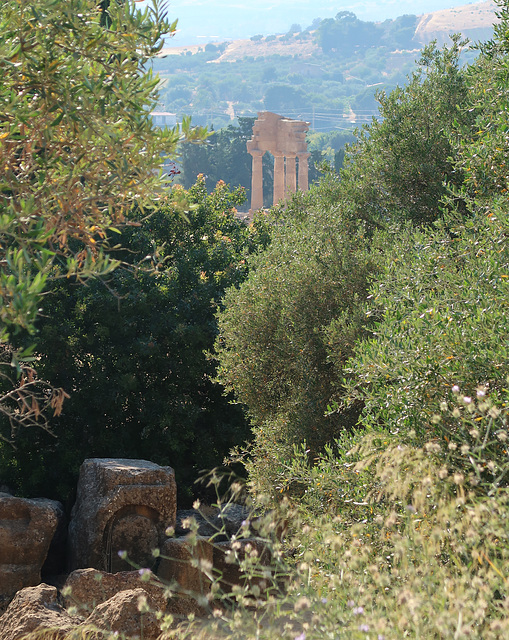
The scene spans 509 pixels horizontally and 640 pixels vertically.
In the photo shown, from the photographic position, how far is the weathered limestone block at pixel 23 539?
9781 mm

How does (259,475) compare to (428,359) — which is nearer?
(428,359)

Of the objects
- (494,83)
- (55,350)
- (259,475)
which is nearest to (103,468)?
(259,475)

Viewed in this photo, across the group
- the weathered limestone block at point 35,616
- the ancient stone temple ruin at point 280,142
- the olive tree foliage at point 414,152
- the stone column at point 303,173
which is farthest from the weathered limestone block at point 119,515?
the stone column at point 303,173

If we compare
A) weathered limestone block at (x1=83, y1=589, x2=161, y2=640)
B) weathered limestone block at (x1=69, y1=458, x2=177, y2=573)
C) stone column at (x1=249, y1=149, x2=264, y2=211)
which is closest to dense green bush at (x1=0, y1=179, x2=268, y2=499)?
weathered limestone block at (x1=69, y1=458, x2=177, y2=573)

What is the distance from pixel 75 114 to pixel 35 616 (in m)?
4.77

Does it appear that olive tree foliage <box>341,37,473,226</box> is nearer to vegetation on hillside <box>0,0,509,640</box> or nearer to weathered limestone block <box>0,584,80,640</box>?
vegetation on hillside <box>0,0,509,640</box>

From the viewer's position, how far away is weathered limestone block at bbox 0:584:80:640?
6.82m

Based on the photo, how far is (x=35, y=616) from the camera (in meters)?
6.96

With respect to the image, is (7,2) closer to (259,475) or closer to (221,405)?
(259,475)

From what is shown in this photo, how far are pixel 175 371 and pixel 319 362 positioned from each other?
4357mm

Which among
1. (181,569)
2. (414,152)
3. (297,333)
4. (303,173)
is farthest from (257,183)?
(181,569)

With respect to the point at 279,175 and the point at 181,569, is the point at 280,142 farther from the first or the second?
the point at 181,569

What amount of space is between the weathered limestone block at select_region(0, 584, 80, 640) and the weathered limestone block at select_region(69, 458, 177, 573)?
257cm

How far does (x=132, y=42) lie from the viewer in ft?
20.1
